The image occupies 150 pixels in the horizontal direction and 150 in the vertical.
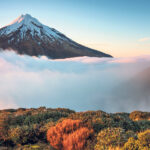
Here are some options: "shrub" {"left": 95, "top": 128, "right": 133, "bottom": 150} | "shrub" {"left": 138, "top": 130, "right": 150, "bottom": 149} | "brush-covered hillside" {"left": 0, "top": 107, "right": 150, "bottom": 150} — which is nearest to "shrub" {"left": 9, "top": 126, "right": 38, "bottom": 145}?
"brush-covered hillside" {"left": 0, "top": 107, "right": 150, "bottom": 150}

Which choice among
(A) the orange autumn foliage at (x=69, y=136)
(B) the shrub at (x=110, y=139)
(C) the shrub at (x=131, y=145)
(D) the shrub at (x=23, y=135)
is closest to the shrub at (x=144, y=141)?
(C) the shrub at (x=131, y=145)

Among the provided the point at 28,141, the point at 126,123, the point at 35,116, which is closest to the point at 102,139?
the point at 28,141

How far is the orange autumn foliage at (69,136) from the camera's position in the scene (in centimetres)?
648

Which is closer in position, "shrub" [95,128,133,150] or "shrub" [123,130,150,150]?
"shrub" [123,130,150,150]

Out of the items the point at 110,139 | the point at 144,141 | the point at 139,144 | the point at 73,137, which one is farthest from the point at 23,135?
the point at 144,141

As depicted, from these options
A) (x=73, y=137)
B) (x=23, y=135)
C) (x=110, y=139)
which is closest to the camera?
(x=110, y=139)

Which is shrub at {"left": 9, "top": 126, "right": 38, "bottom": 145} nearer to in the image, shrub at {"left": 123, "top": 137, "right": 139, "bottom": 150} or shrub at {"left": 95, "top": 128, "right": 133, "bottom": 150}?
shrub at {"left": 95, "top": 128, "right": 133, "bottom": 150}

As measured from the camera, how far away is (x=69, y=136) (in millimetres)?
6637

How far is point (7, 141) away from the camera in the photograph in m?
8.12

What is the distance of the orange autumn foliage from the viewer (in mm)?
6480

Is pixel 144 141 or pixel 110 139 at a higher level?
pixel 144 141

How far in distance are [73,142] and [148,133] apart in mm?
2648

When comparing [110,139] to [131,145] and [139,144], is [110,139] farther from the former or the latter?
[139,144]

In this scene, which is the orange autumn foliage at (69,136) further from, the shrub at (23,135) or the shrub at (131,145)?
the shrub at (131,145)
